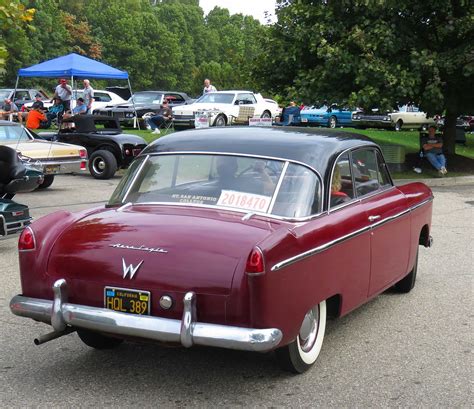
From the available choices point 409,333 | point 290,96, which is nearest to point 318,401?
point 409,333

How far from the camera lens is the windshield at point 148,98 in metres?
30.3

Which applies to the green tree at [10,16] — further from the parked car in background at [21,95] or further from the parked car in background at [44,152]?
the parked car in background at [21,95]

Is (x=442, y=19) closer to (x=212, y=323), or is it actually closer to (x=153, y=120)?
(x=153, y=120)

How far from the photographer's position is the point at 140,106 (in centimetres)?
2938

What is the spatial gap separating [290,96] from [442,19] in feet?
13.0

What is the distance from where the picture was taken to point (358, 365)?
4684 millimetres

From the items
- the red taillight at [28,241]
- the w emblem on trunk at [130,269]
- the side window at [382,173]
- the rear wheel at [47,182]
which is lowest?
the rear wheel at [47,182]

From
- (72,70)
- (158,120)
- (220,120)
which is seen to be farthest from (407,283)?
(220,120)

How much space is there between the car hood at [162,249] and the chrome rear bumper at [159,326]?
141 mm

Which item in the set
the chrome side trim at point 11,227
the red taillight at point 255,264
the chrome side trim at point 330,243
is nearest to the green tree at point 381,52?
the chrome side trim at point 11,227

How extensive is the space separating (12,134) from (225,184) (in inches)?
384

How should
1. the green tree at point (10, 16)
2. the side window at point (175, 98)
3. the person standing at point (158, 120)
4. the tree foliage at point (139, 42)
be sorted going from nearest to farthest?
the green tree at point (10, 16), the person standing at point (158, 120), the side window at point (175, 98), the tree foliage at point (139, 42)

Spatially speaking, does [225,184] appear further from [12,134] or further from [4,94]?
[4,94]

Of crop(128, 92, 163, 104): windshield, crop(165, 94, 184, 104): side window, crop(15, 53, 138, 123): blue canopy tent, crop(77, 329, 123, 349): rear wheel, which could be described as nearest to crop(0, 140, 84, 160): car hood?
crop(15, 53, 138, 123): blue canopy tent
